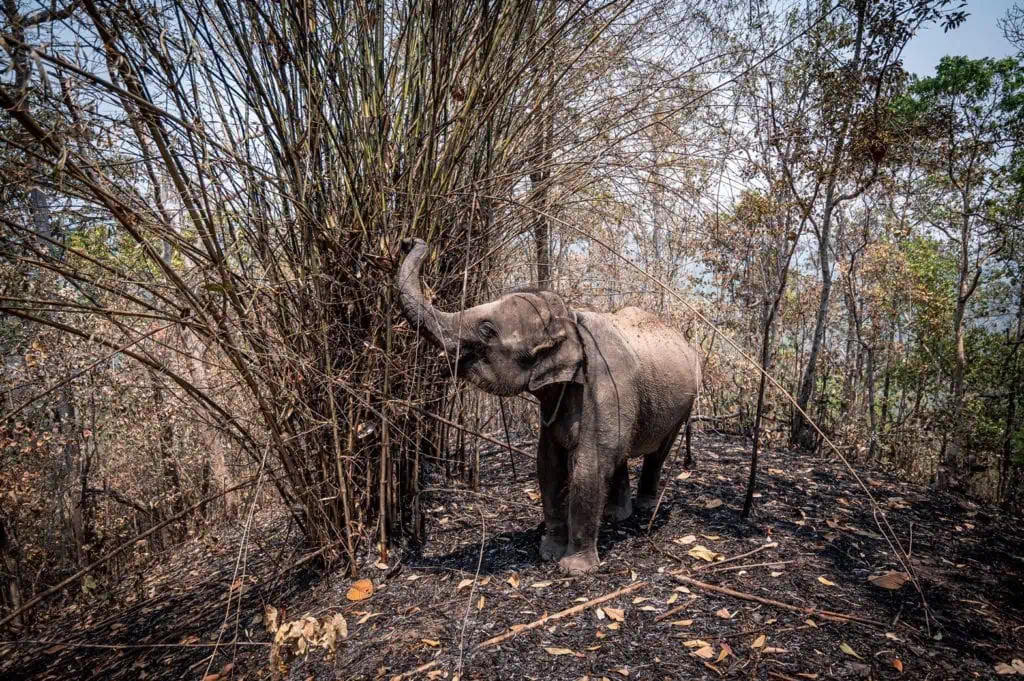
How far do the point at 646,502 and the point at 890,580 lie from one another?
1.46 meters

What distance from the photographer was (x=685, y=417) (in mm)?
3842

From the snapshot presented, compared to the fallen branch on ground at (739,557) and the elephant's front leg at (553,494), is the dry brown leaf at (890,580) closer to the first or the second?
the fallen branch on ground at (739,557)

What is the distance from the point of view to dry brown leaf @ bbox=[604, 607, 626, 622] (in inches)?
114

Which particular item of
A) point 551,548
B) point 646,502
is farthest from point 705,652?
point 646,502

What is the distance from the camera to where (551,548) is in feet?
11.4

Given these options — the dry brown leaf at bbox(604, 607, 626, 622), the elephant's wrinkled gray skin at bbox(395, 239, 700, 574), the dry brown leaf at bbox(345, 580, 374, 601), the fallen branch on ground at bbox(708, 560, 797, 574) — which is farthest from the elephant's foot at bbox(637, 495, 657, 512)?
the dry brown leaf at bbox(345, 580, 374, 601)

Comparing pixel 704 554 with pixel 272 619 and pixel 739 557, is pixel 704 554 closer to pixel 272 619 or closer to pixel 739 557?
pixel 739 557

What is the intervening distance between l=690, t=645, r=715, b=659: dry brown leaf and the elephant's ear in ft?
4.34

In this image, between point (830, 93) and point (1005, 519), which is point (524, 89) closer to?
point (830, 93)

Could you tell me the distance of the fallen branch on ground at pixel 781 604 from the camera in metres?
2.84

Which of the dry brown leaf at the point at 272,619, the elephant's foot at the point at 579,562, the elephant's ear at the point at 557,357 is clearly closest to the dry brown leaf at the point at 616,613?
the elephant's foot at the point at 579,562

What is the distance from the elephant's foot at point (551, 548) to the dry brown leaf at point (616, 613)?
21.1 inches

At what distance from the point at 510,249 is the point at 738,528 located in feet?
7.54

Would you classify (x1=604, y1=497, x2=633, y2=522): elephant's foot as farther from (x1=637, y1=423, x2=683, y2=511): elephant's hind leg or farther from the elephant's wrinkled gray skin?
the elephant's wrinkled gray skin
